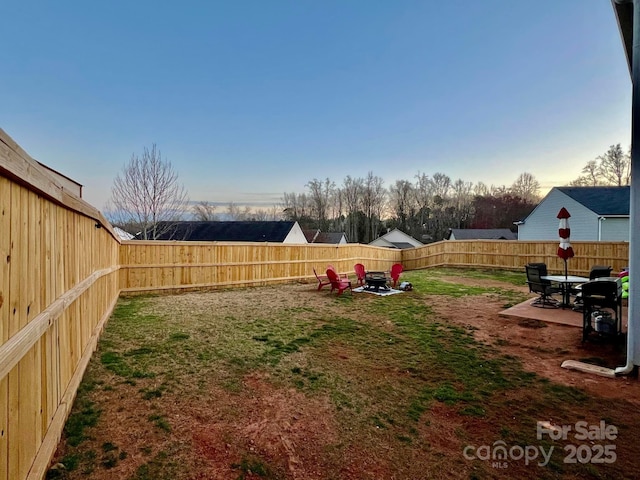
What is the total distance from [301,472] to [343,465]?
1.02 ft

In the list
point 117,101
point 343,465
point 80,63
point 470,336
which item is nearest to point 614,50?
point 470,336

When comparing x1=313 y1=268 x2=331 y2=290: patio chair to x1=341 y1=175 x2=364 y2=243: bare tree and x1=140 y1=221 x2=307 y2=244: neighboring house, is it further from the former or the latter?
x1=341 y1=175 x2=364 y2=243: bare tree

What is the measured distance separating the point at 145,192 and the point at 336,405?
54.3 ft

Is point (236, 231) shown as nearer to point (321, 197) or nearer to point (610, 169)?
point (321, 197)

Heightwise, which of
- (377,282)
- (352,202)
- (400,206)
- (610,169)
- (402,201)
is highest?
(610,169)

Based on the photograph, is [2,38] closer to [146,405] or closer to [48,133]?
[48,133]

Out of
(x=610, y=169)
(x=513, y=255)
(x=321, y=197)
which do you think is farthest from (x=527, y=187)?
(x=513, y=255)

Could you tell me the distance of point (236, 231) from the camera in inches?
1070

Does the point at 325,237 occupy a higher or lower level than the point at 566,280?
higher

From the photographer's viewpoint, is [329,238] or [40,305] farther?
[329,238]

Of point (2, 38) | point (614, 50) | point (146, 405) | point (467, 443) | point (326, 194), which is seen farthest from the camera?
point (326, 194)

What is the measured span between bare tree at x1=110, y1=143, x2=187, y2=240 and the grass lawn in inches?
484

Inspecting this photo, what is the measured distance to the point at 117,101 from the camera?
12391 mm

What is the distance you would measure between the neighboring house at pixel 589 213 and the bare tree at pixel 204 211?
33.7 meters
